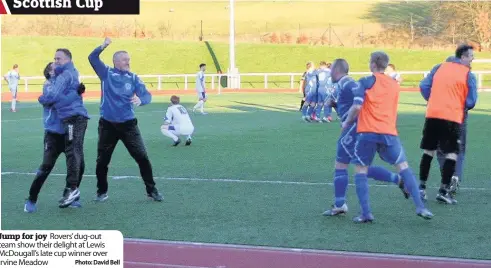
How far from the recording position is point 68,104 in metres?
10.7

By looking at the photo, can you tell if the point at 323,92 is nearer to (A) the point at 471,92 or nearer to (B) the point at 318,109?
(B) the point at 318,109

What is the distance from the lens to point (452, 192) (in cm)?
1127

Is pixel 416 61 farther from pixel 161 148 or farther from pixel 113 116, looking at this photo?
pixel 113 116

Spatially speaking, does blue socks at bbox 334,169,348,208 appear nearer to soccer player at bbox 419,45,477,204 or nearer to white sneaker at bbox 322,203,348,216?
white sneaker at bbox 322,203,348,216

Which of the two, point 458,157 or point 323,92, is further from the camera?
point 323,92

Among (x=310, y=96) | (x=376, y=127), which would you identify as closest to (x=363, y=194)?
(x=376, y=127)

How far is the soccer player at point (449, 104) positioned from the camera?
1082 centimetres

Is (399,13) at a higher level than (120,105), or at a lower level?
lower

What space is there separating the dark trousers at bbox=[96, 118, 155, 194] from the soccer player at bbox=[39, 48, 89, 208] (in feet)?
1.57

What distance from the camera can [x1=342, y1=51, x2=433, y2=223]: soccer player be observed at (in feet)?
31.3

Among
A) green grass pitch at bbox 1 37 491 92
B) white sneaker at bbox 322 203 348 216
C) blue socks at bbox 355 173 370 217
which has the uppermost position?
blue socks at bbox 355 173 370 217

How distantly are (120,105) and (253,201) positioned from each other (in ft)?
6.41

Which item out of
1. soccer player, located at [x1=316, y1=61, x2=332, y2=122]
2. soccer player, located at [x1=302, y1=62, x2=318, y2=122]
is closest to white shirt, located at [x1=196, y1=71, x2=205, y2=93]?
soccer player, located at [x1=302, y1=62, x2=318, y2=122]

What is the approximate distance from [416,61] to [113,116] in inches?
2353
